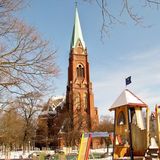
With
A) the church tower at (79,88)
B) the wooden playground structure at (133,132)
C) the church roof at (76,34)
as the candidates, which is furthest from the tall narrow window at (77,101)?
the wooden playground structure at (133,132)

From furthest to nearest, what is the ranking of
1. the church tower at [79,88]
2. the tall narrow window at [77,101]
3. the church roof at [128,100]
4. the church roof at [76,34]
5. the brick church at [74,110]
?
the church roof at [76,34]
the tall narrow window at [77,101]
the church tower at [79,88]
the brick church at [74,110]
the church roof at [128,100]

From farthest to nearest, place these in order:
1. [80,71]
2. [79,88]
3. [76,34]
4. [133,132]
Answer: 1. [76,34]
2. [80,71]
3. [79,88]
4. [133,132]

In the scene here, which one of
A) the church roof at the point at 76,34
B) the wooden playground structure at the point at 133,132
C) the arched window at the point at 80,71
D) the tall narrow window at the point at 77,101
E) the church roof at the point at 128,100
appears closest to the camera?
the wooden playground structure at the point at 133,132

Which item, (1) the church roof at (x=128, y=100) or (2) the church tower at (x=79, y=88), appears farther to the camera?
(2) the church tower at (x=79, y=88)

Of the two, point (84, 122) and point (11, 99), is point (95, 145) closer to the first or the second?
point (84, 122)

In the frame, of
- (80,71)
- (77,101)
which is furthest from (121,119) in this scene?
(80,71)

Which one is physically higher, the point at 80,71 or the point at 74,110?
the point at 80,71

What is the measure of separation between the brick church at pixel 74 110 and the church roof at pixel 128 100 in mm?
42737

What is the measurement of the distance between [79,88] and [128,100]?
2312 inches

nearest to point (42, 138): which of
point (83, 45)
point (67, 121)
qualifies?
point (67, 121)

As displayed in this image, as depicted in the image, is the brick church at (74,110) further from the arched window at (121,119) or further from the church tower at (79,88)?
the arched window at (121,119)

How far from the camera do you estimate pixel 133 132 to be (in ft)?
44.9

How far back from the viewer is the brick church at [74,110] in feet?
204

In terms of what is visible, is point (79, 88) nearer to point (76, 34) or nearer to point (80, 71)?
point (80, 71)
